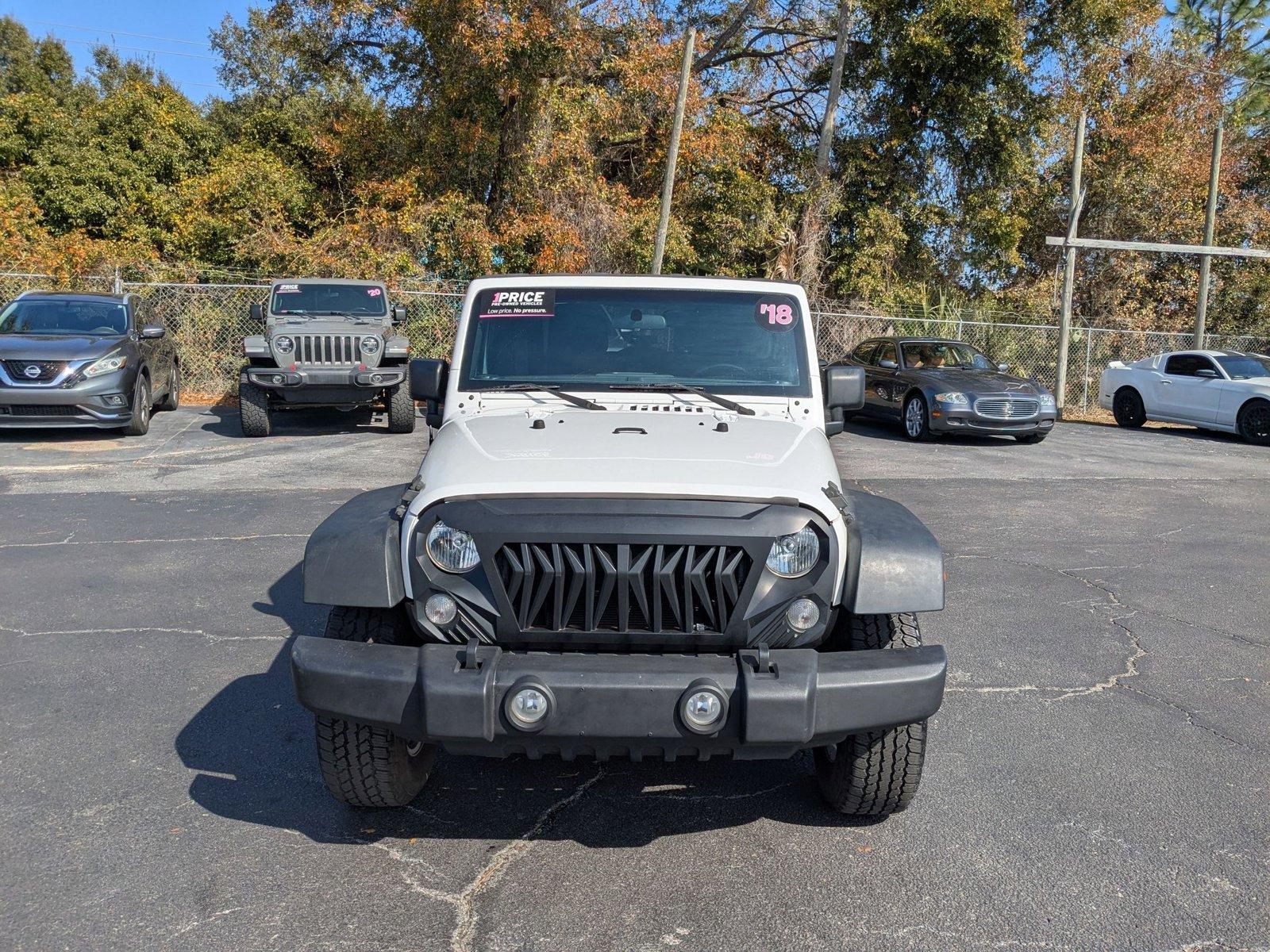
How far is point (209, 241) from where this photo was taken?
22.2 m

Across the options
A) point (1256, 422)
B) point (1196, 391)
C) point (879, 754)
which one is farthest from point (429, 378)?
point (1196, 391)

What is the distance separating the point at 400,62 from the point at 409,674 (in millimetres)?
22395

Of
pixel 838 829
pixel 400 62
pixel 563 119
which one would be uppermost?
pixel 400 62

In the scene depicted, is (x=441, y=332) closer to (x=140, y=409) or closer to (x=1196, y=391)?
(x=140, y=409)

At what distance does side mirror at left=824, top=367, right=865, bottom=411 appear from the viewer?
4715 mm

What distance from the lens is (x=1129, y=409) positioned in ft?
60.1

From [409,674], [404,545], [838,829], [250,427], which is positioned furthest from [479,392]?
[250,427]

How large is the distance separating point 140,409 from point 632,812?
37.1 ft

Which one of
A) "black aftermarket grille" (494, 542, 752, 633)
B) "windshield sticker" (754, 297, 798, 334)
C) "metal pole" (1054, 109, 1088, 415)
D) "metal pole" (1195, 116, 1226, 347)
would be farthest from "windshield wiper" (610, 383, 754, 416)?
"metal pole" (1195, 116, 1226, 347)

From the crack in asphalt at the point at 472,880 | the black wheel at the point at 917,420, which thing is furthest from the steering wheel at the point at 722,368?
the black wheel at the point at 917,420

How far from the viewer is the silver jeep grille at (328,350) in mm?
13211

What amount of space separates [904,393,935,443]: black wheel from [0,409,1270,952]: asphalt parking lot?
7.83 m

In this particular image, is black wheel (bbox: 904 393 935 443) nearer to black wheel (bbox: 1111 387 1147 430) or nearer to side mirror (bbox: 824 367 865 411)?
black wheel (bbox: 1111 387 1147 430)

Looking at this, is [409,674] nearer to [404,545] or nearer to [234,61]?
[404,545]
